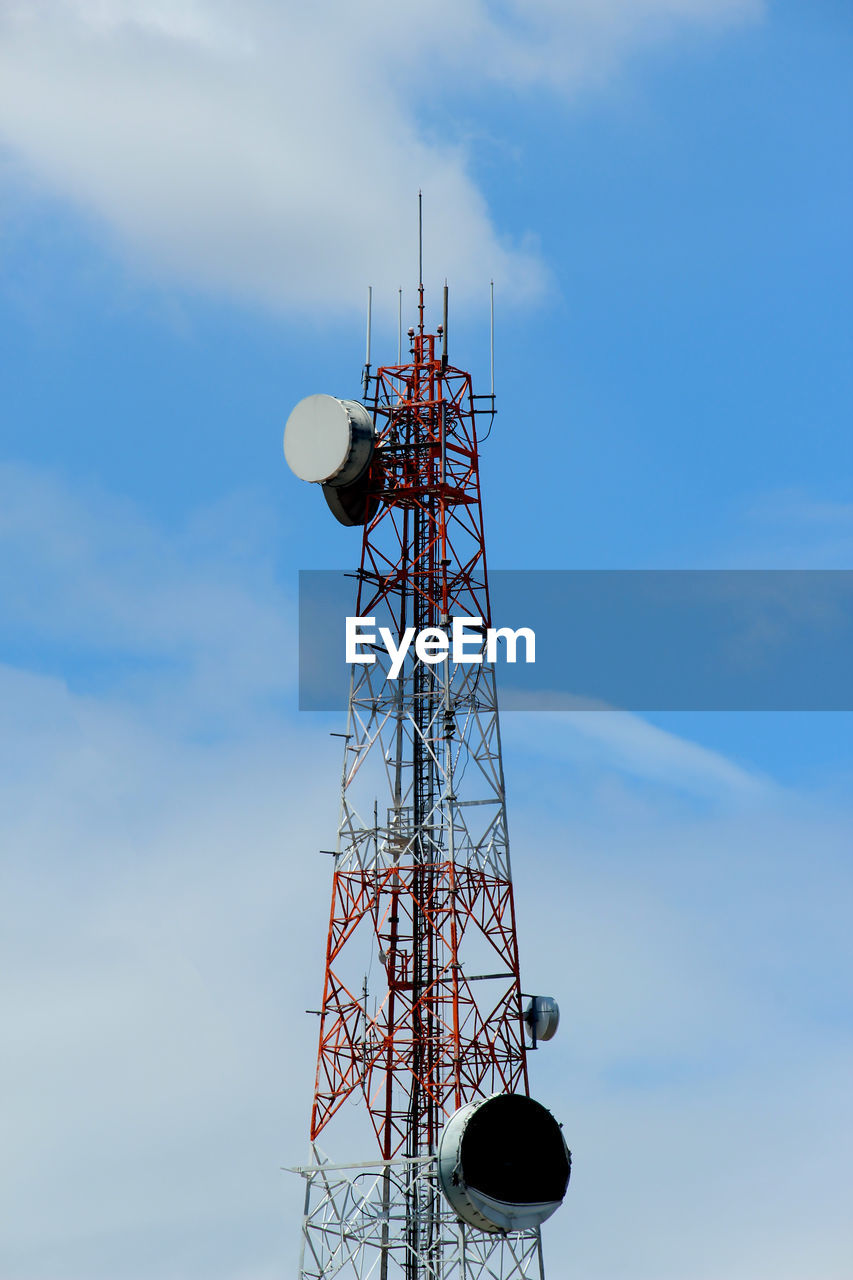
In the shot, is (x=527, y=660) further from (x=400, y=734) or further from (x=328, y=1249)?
(x=328, y=1249)

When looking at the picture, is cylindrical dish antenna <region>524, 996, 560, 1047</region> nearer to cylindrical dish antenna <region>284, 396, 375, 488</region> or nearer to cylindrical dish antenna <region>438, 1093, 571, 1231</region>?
cylindrical dish antenna <region>438, 1093, 571, 1231</region>

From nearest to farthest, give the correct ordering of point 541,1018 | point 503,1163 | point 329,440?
1. point 503,1163
2. point 541,1018
3. point 329,440

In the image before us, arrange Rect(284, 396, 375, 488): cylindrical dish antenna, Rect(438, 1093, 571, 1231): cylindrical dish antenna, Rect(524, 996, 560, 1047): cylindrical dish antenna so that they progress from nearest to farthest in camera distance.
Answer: Rect(438, 1093, 571, 1231): cylindrical dish antenna, Rect(524, 996, 560, 1047): cylindrical dish antenna, Rect(284, 396, 375, 488): cylindrical dish antenna

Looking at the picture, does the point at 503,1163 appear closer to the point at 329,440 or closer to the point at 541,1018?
the point at 541,1018

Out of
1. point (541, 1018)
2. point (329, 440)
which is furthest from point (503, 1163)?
point (329, 440)

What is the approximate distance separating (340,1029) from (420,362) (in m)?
28.1

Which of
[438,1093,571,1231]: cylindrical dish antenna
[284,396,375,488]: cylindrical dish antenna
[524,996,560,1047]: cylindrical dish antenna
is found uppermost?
[284,396,375,488]: cylindrical dish antenna

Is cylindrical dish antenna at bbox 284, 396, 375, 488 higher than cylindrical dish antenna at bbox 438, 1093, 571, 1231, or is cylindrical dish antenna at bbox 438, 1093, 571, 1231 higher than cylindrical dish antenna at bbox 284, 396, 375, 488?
cylindrical dish antenna at bbox 284, 396, 375, 488

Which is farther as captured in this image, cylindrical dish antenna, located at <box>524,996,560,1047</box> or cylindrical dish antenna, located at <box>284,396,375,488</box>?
cylindrical dish antenna, located at <box>284,396,375,488</box>

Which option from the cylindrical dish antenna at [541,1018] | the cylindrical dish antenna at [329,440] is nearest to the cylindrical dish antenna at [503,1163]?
the cylindrical dish antenna at [541,1018]

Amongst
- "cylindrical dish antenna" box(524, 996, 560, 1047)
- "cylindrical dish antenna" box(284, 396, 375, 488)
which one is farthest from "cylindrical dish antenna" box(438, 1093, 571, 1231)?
"cylindrical dish antenna" box(284, 396, 375, 488)

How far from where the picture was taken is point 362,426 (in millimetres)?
86688

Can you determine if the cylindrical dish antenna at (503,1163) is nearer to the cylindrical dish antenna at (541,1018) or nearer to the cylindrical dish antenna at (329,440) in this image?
the cylindrical dish antenna at (541,1018)

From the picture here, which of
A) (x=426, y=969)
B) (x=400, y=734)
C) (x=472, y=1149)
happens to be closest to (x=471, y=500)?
(x=400, y=734)
